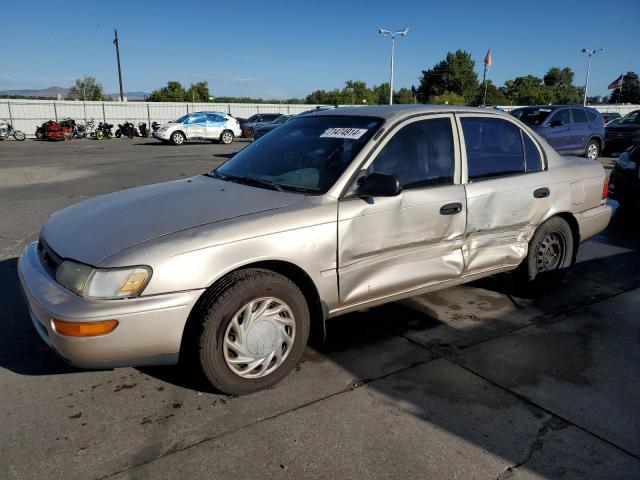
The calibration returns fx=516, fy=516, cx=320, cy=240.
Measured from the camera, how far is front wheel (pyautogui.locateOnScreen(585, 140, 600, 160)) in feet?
49.8

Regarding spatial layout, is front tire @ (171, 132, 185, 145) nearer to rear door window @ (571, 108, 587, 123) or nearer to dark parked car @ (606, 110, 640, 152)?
rear door window @ (571, 108, 587, 123)

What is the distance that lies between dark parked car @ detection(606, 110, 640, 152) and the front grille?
18.6m

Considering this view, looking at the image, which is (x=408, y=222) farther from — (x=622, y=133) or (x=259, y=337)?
(x=622, y=133)

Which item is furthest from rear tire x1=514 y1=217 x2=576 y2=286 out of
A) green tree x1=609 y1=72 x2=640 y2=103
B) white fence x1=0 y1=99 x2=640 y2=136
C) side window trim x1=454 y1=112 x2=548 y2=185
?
green tree x1=609 y1=72 x2=640 y2=103

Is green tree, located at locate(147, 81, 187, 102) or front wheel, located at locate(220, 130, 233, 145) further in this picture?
green tree, located at locate(147, 81, 187, 102)

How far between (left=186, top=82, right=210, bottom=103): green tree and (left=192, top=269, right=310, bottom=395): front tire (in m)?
80.2

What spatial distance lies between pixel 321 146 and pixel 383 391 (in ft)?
5.60

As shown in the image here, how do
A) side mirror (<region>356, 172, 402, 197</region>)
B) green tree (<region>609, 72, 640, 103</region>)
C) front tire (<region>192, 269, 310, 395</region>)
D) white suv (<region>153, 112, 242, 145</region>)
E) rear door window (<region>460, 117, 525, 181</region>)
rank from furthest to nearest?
green tree (<region>609, 72, 640, 103</region>) → white suv (<region>153, 112, 242, 145</region>) → rear door window (<region>460, 117, 525, 181</region>) → side mirror (<region>356, 172, 402, 197</region>) → front tire (<region>192, 269, 310, 395</region>)

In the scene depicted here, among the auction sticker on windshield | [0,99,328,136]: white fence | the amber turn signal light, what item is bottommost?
the amber turn signal light

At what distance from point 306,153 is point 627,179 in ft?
19.2

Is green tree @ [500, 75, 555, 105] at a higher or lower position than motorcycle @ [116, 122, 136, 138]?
higher

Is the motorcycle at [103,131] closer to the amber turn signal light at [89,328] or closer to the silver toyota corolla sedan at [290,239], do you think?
the silver toyota corolla sedan at [290,239]

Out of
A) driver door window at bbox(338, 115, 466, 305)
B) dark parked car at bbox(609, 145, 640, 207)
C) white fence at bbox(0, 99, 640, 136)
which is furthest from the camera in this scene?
white fence at bbox(0, 99, 640, 136)

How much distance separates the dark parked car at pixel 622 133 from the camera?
56.8 ft
